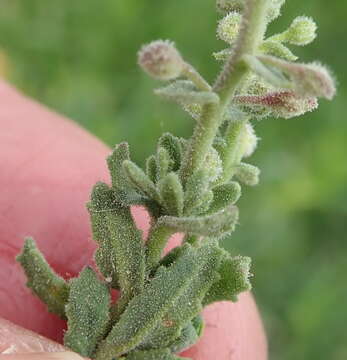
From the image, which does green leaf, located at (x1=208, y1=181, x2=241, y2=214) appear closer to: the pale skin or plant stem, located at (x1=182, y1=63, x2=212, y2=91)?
plant stem, located at (x1=182, y1=63, x2=212, y2=91)

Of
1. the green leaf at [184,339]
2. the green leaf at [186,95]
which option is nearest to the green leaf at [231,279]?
the green leaf at [184,339]

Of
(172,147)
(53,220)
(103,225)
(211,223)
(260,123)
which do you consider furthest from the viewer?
(260,123)

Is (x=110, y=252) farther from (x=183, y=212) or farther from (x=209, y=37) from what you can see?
(x=209, y=37)

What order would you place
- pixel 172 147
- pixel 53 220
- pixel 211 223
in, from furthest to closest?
1. pixel 53 220
2. pixel 172 147
3. pixel 211 223

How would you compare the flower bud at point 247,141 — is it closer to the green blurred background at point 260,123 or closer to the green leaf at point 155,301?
the green leaf at point 155,301

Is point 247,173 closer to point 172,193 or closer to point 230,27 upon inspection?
point 172,193

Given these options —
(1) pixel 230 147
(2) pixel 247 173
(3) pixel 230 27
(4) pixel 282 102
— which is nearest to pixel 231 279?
(2) pixel 247 173

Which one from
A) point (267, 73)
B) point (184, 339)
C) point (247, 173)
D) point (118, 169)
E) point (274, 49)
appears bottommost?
point (184, 339)
